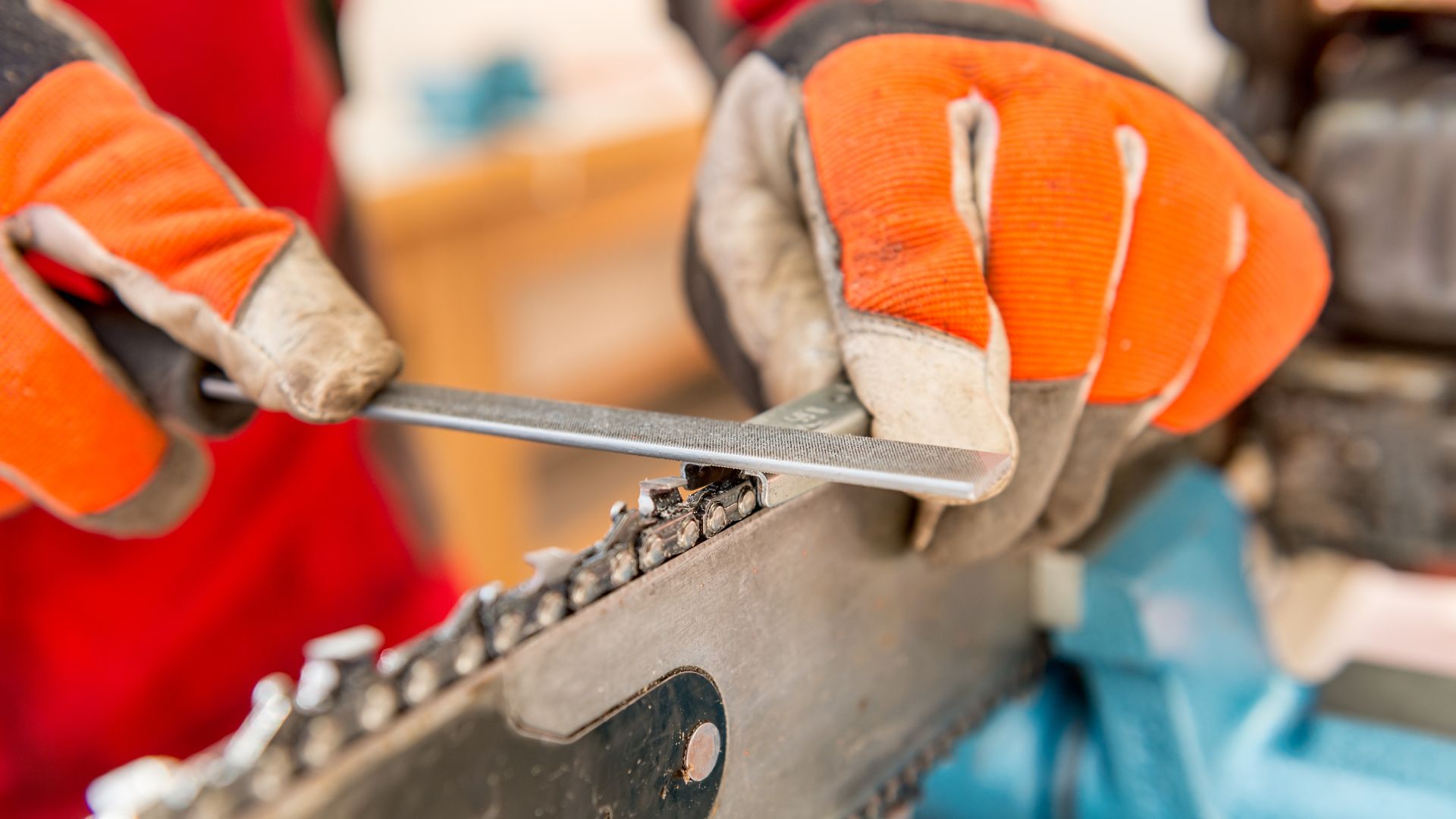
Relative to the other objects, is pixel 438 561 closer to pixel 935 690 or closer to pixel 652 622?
pixel 935 690

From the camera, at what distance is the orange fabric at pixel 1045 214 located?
24.7 inches

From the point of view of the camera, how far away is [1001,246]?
2.10 ft

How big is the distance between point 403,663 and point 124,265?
427 mm

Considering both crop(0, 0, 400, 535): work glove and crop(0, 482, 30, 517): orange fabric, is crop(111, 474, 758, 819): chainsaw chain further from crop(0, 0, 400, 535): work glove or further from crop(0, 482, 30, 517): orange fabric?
crop(0, 482, 30, 517): orange fabric

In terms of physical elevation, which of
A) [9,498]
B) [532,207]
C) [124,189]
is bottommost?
[532,207]

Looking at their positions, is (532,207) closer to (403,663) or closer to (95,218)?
(95,218)

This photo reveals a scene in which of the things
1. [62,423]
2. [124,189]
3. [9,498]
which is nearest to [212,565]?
[9,498]

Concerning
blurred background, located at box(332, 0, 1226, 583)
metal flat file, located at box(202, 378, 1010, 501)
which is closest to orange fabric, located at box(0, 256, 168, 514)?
metal flat file, located at box(202, 378, 1010, 501)

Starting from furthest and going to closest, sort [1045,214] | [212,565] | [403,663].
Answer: [212,565] → [1045,214] → [403,663]

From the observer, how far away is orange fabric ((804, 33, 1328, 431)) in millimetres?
Result: 626

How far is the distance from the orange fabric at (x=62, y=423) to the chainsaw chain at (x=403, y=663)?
0.29 meters

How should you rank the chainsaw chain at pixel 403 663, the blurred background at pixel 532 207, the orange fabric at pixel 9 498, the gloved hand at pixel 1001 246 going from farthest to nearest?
the blurred background at pixel 532 207 → the orange fabric at pixel 9 498 → the gloved hand at pixel 1001 246 → the chainsaw chain at pixel 403 663

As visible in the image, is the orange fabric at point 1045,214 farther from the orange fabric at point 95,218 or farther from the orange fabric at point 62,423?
the orange fabric at point 62,423

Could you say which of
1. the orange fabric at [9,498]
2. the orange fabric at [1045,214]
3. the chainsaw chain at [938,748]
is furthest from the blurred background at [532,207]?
the chainsaw chain at [938,748]
